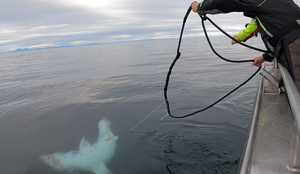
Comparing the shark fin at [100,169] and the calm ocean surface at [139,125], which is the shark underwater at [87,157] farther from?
Answer: the calm ocean surface at [139,125]

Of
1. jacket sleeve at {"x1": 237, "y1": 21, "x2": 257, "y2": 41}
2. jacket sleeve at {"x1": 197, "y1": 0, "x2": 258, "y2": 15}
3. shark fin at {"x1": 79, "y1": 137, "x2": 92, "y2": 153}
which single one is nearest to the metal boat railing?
jacket sleeve at {"x1": 197, "y1": 0, "x2": 258, "y2": 15}

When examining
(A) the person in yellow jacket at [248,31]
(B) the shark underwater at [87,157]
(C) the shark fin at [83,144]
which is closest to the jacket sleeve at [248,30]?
(A) the person in yellow jacket at [248,31]

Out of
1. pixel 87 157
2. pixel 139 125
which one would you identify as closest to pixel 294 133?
pixel 87 157

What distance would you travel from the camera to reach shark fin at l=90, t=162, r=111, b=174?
436 centimetres

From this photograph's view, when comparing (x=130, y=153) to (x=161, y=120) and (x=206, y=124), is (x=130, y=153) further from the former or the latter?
(x=206, y=124)

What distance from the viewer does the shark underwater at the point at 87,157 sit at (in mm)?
4582

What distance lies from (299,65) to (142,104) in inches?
236

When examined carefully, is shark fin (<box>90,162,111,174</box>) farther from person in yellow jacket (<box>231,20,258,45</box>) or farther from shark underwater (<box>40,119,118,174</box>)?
person in yellow jacket (<box>231,20,258,45</box>)

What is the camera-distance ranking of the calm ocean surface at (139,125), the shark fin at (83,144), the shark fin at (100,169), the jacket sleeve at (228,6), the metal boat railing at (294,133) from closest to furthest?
the metal boat railing at (294,133) < the jacket sleeve at (228,6) < the shark fin at (100,169) < the calm ocean surface at (139,125) < the shark fin at (83,144)

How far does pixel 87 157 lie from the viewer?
4.91m

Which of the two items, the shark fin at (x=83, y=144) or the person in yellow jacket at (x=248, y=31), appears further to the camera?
the shark fin at (x=83, y=144)

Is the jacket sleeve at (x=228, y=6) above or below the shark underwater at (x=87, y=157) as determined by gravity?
above

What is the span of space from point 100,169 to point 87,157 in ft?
2.06

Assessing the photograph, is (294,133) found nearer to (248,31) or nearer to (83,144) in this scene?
(248,31)
